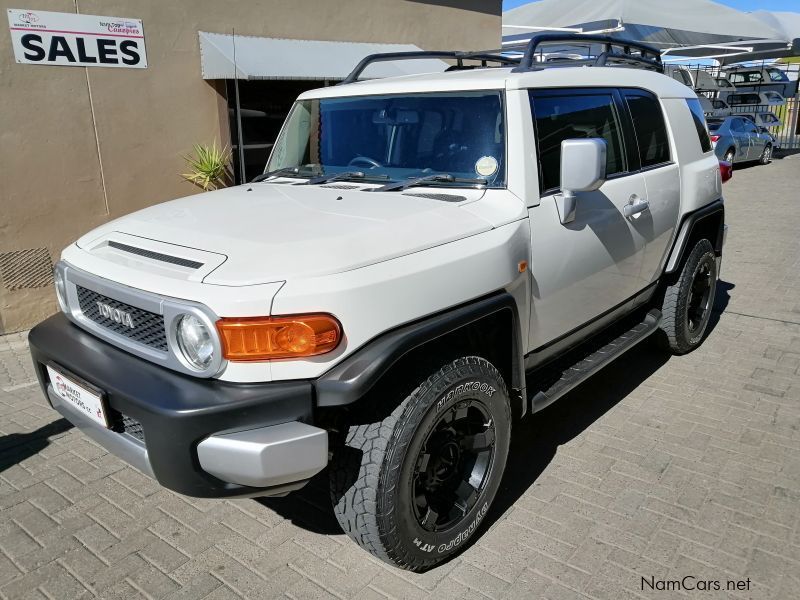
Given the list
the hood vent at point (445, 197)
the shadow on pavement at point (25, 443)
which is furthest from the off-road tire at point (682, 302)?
the shadow on pavement at point (25, 443)

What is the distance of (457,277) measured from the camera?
2.59m

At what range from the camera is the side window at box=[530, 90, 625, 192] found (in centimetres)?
319

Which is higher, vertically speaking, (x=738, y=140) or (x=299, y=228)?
(x=299, y=228)

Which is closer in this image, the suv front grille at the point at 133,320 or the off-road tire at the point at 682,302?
the suv front grille at the point at 133,320

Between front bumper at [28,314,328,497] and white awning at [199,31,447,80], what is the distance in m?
5.43

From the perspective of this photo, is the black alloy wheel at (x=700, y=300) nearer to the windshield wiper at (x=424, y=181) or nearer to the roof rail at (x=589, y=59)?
the roof rail at (x=589, y=59)

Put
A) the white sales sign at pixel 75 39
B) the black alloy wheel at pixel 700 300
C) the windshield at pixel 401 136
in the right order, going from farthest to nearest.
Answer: the white sales sign at pixel 75 39 < the black alloy wheel at pixel 700 300 < the windshield at pixel 401 136

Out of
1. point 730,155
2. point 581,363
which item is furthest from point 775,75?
point 581,363

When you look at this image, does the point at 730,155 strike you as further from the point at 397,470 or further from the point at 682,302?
the point at 397,470

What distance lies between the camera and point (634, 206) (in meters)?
3.78

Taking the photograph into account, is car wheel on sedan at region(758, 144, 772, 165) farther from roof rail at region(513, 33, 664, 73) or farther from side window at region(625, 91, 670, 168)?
side window at region(625, 91, 670, 168)

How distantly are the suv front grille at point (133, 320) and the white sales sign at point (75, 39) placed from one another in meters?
4.13

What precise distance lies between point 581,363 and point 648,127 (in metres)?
1.65

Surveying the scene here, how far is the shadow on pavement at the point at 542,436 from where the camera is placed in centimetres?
318
